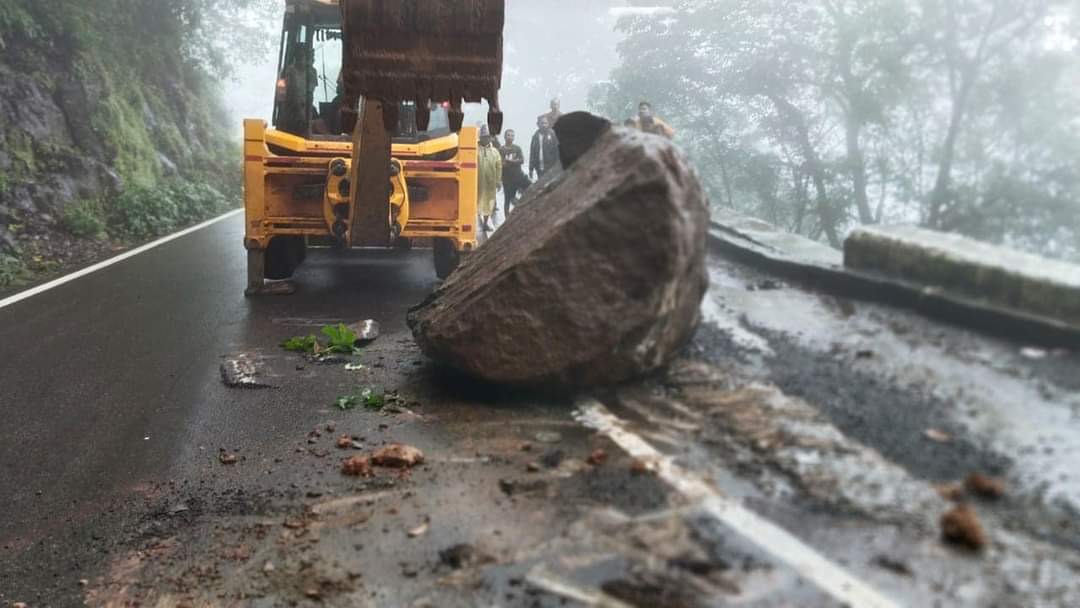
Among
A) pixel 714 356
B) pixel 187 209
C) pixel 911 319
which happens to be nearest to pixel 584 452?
pixel 714 356

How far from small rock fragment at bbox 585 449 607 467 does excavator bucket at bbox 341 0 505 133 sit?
2.58 meters

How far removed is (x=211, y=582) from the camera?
3553 millimetres

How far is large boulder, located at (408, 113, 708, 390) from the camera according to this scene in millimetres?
4445

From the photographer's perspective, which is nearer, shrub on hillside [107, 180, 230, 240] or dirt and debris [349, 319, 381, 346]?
dirt and debris [349, 319, 381, 346]

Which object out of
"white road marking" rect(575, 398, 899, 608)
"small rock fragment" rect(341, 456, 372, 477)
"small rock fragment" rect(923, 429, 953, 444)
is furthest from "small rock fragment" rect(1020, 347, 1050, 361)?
"small rock fragment" rect(341, 456, 372, 477)

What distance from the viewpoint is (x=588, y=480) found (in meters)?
3.80

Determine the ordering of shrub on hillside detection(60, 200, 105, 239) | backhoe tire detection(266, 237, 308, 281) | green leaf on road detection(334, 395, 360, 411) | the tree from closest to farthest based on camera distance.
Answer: the tree → green leaf on road detection(334, 395, 360, 411) → backhoe tire detection(266, 237, 308, 281) → shrub on hillside detection(60, 200, 105, 239)

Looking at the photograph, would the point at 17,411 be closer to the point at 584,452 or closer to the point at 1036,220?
the point at 584,452

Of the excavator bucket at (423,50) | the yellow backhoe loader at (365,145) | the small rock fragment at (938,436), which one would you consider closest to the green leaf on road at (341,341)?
the yellow backhoe loader at (365,145)

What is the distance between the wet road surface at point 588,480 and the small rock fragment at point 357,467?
98mm

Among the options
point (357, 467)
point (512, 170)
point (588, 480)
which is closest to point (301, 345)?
point (357, 467)

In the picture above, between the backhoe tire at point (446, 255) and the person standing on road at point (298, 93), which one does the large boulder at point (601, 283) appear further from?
the person standing on road at point (298, 93)

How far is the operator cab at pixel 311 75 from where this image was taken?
9.84m

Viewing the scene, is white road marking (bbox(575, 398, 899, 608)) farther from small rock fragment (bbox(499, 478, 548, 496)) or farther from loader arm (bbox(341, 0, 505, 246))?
loader arm (bbox(341, 0, 505, 246))
